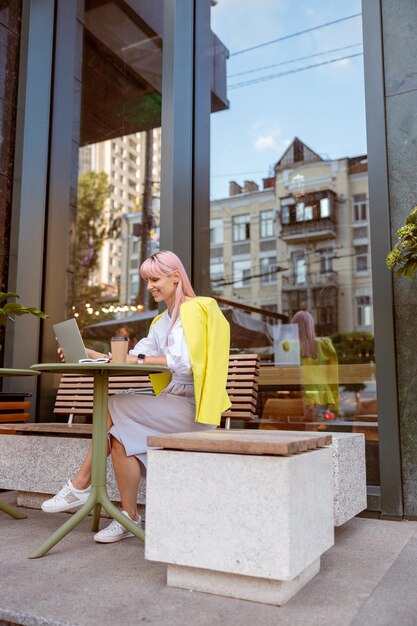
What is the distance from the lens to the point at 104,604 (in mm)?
1885

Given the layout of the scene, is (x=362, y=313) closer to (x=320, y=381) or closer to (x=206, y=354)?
(x=320, y=381)

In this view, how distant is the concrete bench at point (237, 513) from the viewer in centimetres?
182

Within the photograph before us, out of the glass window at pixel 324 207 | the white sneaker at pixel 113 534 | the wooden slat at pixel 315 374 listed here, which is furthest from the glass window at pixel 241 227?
the white sneaker at pixel 113 534

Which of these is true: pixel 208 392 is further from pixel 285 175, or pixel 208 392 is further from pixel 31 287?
pixel 285 175

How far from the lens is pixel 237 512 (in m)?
1.88

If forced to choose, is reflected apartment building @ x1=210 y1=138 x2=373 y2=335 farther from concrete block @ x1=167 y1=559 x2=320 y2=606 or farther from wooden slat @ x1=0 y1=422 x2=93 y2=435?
concrete block @ x1=167 y1=559 x2=320 y2=606

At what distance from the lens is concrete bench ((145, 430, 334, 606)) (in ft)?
5.97

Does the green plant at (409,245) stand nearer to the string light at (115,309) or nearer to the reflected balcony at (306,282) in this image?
the string light at (115,309)

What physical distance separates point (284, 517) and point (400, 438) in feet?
5.63

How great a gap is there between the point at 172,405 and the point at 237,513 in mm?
900

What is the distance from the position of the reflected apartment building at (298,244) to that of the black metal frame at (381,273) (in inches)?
335

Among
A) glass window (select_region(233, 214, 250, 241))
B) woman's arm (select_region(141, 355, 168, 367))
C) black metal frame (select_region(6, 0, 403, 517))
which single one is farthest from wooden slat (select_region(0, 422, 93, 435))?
glass window (select_region(233, 214, 250, 241))

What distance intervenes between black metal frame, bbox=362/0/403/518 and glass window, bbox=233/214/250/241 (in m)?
9.65

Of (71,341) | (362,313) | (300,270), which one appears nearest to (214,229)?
(71,341)
